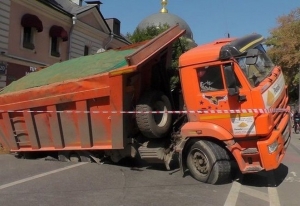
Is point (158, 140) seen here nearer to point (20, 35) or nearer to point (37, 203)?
point (37, 203)

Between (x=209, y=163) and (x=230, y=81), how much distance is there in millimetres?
1562

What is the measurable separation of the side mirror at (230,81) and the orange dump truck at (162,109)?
2 centimetres

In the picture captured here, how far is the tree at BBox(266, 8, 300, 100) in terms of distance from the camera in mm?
30062

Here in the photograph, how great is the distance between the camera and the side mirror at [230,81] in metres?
6.37

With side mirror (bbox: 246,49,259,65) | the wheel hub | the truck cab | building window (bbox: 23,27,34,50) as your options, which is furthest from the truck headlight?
building window (bbox: 23,27,34,50)

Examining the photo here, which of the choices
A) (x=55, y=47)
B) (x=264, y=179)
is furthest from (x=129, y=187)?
(x=55, y=47)

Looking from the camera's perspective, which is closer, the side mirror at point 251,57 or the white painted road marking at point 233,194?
the white painted road marking at point 233,194

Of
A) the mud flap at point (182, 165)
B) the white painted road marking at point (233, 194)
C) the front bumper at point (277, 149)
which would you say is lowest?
the white painted road marking at point (233, 194)

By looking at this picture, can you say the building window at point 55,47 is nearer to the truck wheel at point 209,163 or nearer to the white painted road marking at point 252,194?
the truck wheel at point 209,163

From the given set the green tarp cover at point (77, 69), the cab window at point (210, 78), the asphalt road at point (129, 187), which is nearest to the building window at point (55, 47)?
the green tarp cover at point (77, 69)

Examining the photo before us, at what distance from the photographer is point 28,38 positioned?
2233 centimetres

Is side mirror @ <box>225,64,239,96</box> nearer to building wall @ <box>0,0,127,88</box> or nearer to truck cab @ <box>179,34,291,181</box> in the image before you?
truck cab @ <box>179,34,291,181</box>

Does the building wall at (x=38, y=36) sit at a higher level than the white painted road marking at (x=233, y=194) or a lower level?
higher

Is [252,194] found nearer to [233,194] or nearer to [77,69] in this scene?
[233,194]
